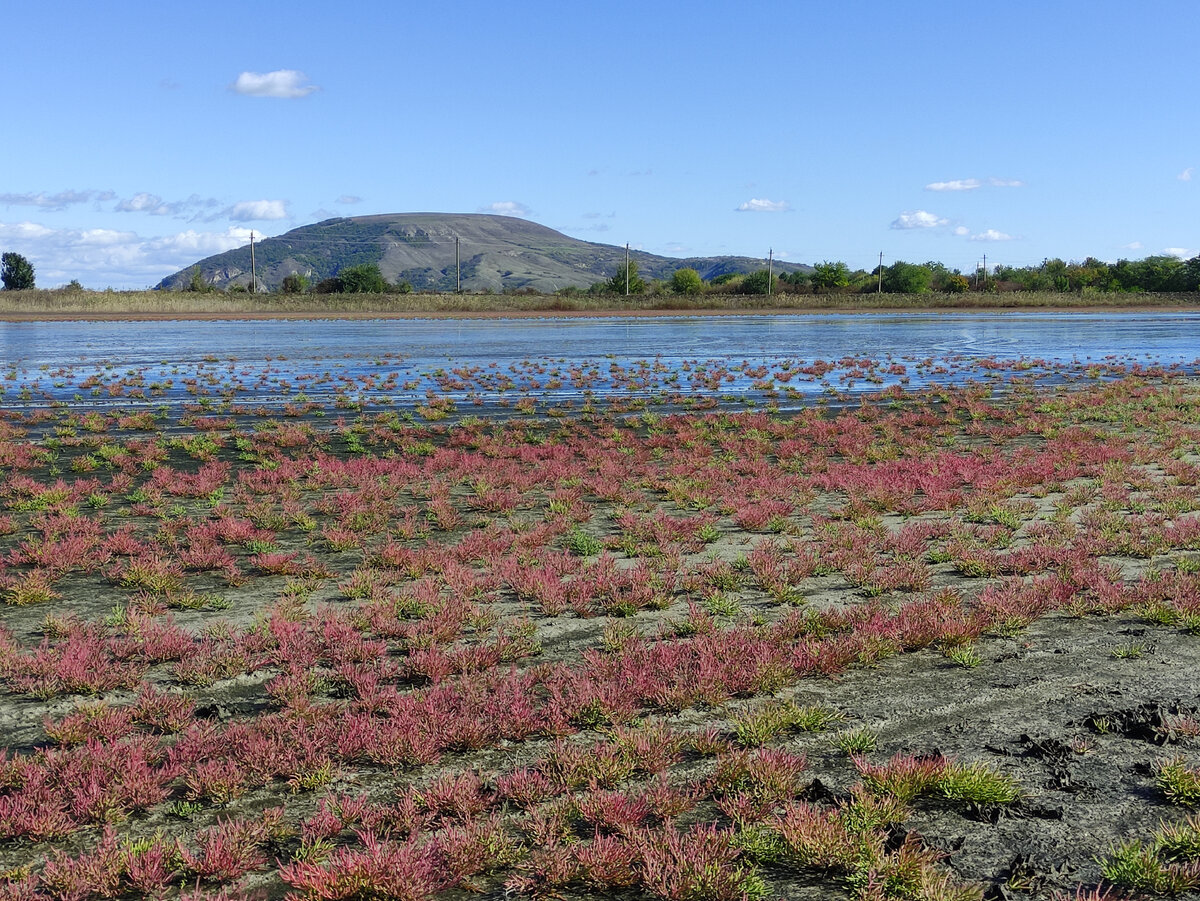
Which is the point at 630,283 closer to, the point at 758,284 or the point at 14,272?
the point at 758,284

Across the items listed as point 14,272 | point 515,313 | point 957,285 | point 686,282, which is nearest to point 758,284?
point 686,282

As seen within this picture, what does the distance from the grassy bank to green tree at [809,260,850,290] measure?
80.7 feet

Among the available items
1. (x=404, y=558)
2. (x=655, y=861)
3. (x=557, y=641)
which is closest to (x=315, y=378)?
(x=404, y=558)

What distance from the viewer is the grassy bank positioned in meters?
106

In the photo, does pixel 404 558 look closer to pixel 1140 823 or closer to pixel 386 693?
pixel 386 693

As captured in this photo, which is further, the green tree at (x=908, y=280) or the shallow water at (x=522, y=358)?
the green tree at (x=908, y=280)

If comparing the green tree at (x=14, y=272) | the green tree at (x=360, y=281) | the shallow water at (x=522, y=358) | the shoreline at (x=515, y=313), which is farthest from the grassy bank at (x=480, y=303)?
the green tree at (x=14, y=272)

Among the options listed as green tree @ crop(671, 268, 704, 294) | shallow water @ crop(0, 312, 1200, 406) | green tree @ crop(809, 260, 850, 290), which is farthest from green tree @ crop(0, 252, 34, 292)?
green tree @ crop(809, 260, 850, 290)

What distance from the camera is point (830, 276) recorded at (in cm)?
18312

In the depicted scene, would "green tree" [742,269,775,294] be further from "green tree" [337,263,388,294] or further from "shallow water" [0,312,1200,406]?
"shallow water" [0,312,1200,406]

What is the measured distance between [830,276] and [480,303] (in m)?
84.1

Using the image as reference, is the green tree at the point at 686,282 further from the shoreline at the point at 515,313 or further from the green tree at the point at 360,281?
the green tree at the point at 360,281

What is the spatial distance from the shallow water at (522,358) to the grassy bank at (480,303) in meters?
22.8

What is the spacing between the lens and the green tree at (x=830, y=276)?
594 feet
